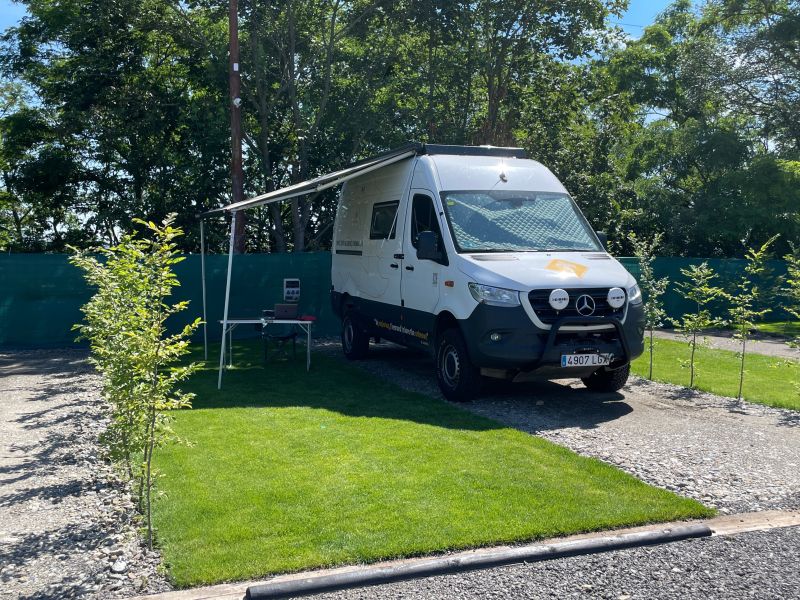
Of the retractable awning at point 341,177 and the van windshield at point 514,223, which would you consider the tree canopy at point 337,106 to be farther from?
the van windshield at point 514,223

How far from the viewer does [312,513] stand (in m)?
5.38

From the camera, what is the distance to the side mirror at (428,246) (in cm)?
934

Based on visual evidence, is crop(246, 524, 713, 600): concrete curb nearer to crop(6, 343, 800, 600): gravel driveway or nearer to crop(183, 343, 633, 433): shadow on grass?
crop(6, 343, 800, 600): gravel driveway

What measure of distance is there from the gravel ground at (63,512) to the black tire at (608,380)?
5972 mm

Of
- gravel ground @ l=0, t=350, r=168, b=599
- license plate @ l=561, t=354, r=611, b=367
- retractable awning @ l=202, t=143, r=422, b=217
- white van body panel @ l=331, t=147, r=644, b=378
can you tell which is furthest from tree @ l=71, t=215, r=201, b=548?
retractable awning @ l=202, t=143, r=422, b=217

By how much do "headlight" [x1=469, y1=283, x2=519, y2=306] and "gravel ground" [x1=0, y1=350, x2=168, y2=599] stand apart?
4209mm

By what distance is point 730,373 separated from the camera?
12.4m

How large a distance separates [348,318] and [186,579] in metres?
8.86

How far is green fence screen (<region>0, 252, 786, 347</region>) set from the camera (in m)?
14.5

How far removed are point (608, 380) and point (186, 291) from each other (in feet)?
29.9

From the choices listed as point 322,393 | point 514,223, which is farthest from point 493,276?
point 322,393

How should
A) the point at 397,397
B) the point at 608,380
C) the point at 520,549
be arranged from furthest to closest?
the point at 608,380, the point at 397,397, the point at 520,549

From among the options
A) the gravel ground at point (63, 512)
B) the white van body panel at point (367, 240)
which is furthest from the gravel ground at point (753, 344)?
the gravel ground at point (63, 512)

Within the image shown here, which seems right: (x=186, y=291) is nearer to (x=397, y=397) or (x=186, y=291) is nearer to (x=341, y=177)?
(x=341, y=177)
